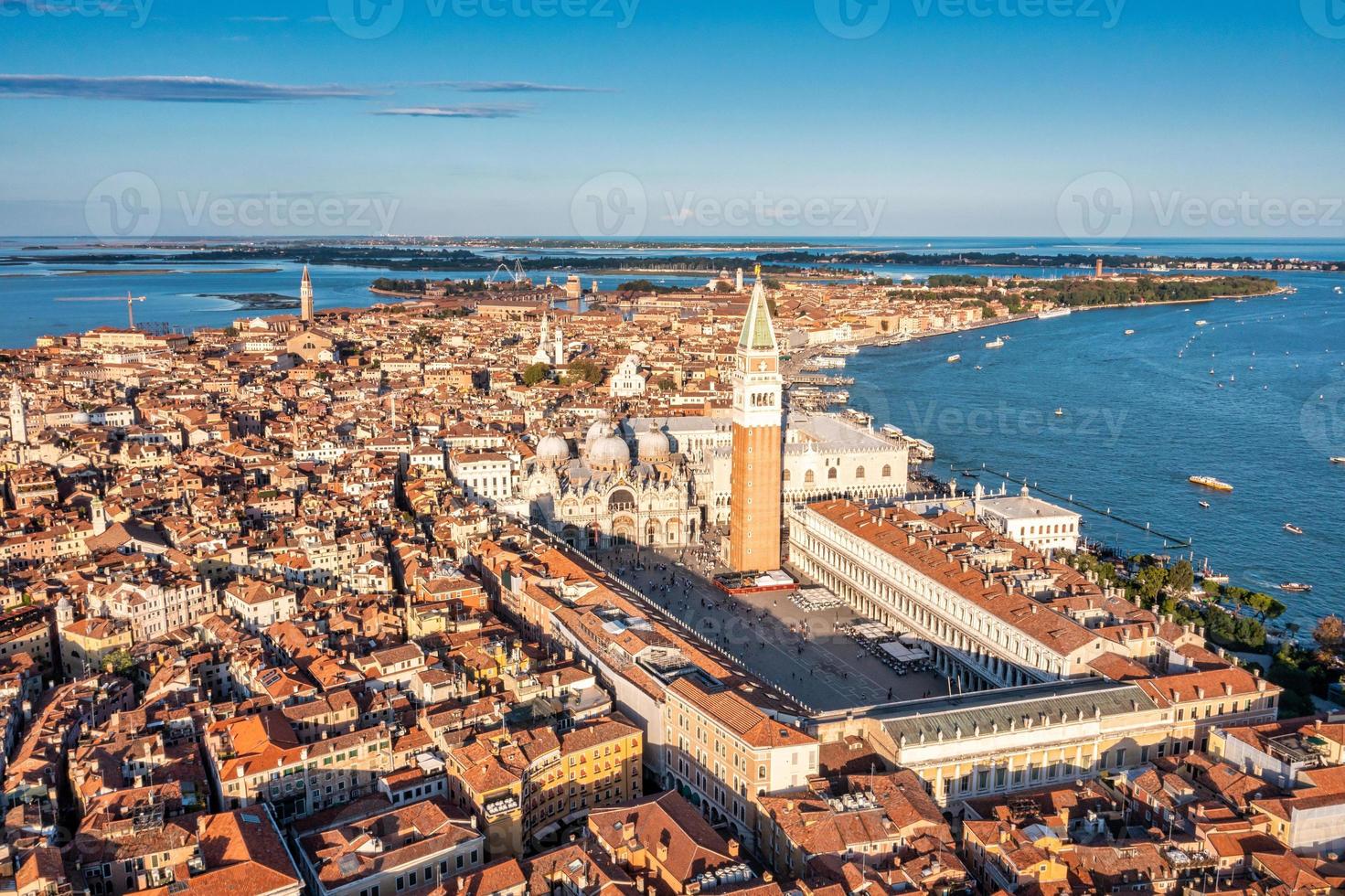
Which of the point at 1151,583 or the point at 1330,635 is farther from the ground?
the point at 1151,583

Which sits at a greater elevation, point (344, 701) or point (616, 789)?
point (344, 701)

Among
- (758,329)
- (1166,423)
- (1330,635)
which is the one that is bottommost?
(1330,635)

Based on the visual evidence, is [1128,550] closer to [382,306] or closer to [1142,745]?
[1142,745]

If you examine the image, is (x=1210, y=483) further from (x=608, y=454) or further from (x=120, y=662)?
(x=120, y=662)

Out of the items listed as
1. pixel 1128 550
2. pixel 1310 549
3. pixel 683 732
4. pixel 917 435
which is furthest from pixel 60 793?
pixel 917 435

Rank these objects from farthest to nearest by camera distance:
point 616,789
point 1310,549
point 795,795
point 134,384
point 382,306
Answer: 1. point 382,306
2. point 134,384
3. point 1310,549
4. point 616,789
5. point 795,795

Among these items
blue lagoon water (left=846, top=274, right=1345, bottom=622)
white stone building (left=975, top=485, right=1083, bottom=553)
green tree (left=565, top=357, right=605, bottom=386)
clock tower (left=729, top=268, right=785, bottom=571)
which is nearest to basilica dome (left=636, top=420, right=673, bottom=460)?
clock tower (left=729, top=268, right=785, bottom=571)

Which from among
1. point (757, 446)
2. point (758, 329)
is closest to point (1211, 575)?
point (757, 446)
